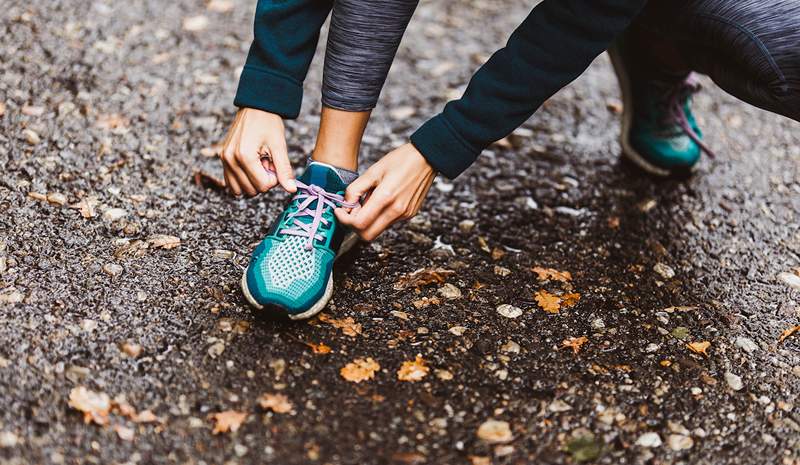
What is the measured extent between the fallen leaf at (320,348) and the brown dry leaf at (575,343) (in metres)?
0.51

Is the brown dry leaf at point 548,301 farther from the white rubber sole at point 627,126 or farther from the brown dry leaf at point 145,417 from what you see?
the brown dry leaf at point 145,417

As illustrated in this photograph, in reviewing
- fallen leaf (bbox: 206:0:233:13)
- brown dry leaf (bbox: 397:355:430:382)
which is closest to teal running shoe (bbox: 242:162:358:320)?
brown dry leaf (bbox: 397:355:430:382)

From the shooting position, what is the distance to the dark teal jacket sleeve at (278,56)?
1644 mm

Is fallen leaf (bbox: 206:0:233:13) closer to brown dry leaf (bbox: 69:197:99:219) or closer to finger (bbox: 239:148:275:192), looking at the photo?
brown dry leaf (bbox: 69:197:99:219)

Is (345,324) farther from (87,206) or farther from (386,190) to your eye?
(87,206)

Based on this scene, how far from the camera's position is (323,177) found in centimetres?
170

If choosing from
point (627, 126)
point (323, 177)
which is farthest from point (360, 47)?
point (627, 126)

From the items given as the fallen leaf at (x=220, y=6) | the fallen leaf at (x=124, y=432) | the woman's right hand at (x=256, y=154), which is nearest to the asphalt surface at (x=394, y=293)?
the fallen leaf at (x=124, y=432)

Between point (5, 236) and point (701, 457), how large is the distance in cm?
157

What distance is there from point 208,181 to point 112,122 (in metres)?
0.44

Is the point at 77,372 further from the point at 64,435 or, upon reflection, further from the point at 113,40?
the point at 113,40

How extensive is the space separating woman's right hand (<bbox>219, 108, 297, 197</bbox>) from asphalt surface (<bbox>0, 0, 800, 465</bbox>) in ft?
0.89

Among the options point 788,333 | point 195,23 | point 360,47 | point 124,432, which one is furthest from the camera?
point 195,23

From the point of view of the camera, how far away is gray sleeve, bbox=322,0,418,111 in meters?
1.61
